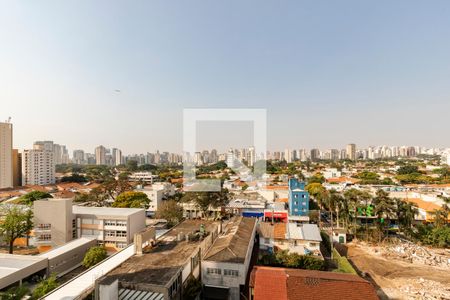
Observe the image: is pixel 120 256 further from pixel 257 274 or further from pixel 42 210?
pixel 42 210

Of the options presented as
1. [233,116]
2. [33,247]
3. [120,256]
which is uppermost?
[233,116]

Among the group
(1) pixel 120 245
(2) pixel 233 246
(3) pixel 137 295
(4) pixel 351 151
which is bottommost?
(1) pixel 120 245

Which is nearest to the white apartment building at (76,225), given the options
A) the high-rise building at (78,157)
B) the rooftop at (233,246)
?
the rooftop at (233,246)

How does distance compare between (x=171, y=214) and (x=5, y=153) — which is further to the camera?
(x=5, y=153)

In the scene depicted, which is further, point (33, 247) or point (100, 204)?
point (100, 204)

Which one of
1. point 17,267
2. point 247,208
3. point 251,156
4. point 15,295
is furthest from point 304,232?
point 251,156

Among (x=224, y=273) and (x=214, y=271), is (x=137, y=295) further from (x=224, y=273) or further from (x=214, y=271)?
(x=224, y=273)

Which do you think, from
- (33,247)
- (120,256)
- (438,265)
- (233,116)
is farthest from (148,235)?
(438,265)
